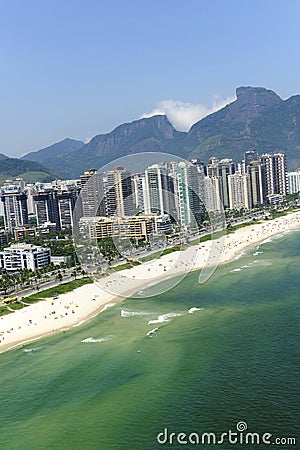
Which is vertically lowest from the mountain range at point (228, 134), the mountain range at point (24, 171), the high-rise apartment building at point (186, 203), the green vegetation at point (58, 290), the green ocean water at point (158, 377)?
the green ocean water at point (158, 377)

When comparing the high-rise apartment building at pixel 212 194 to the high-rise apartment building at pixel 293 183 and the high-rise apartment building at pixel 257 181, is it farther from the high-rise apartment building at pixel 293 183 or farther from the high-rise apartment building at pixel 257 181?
the high-rise apartment building at pixel 293 183

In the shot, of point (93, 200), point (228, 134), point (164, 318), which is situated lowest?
point (164, 318)

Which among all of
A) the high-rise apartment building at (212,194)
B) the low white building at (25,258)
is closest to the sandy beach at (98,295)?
the low white building at (25,258)

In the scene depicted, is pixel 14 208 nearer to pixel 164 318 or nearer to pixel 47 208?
pixel 47 208

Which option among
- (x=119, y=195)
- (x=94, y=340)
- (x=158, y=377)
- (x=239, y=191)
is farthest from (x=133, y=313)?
(x=239, y=191)

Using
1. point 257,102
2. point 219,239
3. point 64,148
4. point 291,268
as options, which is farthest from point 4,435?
point 64,148

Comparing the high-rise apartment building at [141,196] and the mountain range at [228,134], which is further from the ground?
the mountain range at [228,134]

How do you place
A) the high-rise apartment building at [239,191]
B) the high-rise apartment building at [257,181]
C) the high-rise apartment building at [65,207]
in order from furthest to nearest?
the high-rise apartment building at [257,181] → the high-rise apartment building at [239,191] → the high-rise apartment building at [65,207]

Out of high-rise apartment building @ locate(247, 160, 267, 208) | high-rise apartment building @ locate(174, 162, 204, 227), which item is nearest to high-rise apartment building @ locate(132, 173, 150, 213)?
high-rise apartment building @ locate(174, 162, 204, 227)
